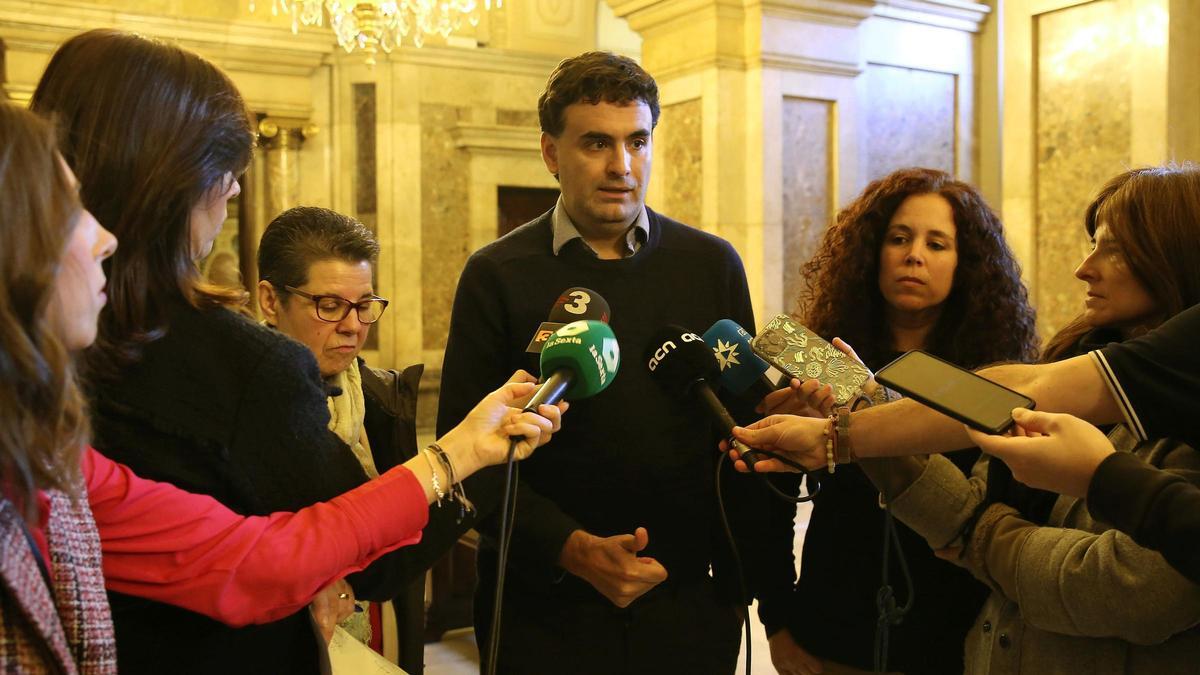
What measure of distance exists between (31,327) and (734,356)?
1256mm

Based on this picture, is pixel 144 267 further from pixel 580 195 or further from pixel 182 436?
pixel 580 195

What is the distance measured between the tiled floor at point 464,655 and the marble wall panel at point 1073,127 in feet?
4.91

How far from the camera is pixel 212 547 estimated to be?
112 centimetres

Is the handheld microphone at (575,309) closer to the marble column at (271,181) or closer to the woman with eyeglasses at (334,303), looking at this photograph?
the woman with eyeglasses at (334,303)

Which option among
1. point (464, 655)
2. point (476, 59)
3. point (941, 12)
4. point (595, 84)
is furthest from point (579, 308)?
point (476, 59)

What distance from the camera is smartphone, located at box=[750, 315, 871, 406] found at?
1881 millimetres

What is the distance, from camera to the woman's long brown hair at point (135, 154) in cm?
118

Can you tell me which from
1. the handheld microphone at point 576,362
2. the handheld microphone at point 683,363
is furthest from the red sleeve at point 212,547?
the handheld microphone at point 683,363

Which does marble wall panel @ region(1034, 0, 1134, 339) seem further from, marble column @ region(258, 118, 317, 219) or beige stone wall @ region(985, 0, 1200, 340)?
marble column @ region(258, 118, 317, 219)

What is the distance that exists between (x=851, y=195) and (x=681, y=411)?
398 cm

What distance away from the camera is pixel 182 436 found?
46.4 inches

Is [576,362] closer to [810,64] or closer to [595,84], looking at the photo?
[595,84]

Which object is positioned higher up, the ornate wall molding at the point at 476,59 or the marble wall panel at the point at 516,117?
the ornate wall molding at the point at 476,59

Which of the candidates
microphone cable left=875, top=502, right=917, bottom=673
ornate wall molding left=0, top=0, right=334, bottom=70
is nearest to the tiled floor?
microphone cable left=875, top=502, right=917, bottom=673
